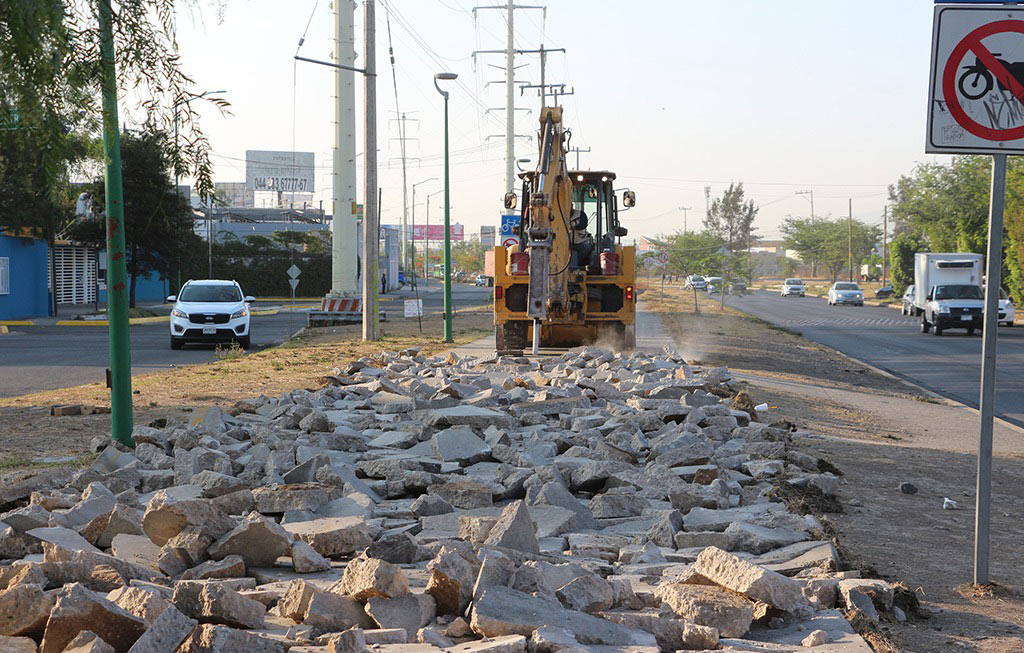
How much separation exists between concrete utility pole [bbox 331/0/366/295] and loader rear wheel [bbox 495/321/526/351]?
485 inches

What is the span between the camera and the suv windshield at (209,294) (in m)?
29.0

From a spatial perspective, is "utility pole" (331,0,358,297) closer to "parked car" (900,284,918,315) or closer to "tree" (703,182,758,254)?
"parked car" (900,284,918,315)

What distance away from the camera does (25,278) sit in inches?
1820

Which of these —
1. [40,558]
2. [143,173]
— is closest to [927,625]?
[40,558]

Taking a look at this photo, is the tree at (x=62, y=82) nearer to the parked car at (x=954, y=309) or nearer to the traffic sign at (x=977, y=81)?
the traffic sign at (x=977, y=81)

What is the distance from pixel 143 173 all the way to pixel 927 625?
137 ft

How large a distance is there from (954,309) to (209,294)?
23.8 meters

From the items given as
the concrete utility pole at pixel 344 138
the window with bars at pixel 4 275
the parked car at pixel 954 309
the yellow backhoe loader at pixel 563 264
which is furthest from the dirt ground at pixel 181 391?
the window with bars at pixel 4 275

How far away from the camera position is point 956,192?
64188 mm

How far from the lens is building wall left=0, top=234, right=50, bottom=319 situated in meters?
44.7

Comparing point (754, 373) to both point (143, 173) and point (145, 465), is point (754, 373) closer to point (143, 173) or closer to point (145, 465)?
point (145, 465)

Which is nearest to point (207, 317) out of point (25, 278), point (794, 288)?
point (25, 278)

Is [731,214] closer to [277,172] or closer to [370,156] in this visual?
[277,172]

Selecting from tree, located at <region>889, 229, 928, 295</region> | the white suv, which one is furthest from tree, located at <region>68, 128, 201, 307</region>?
tree, located at <region>889, 229, 928, 295</region>
